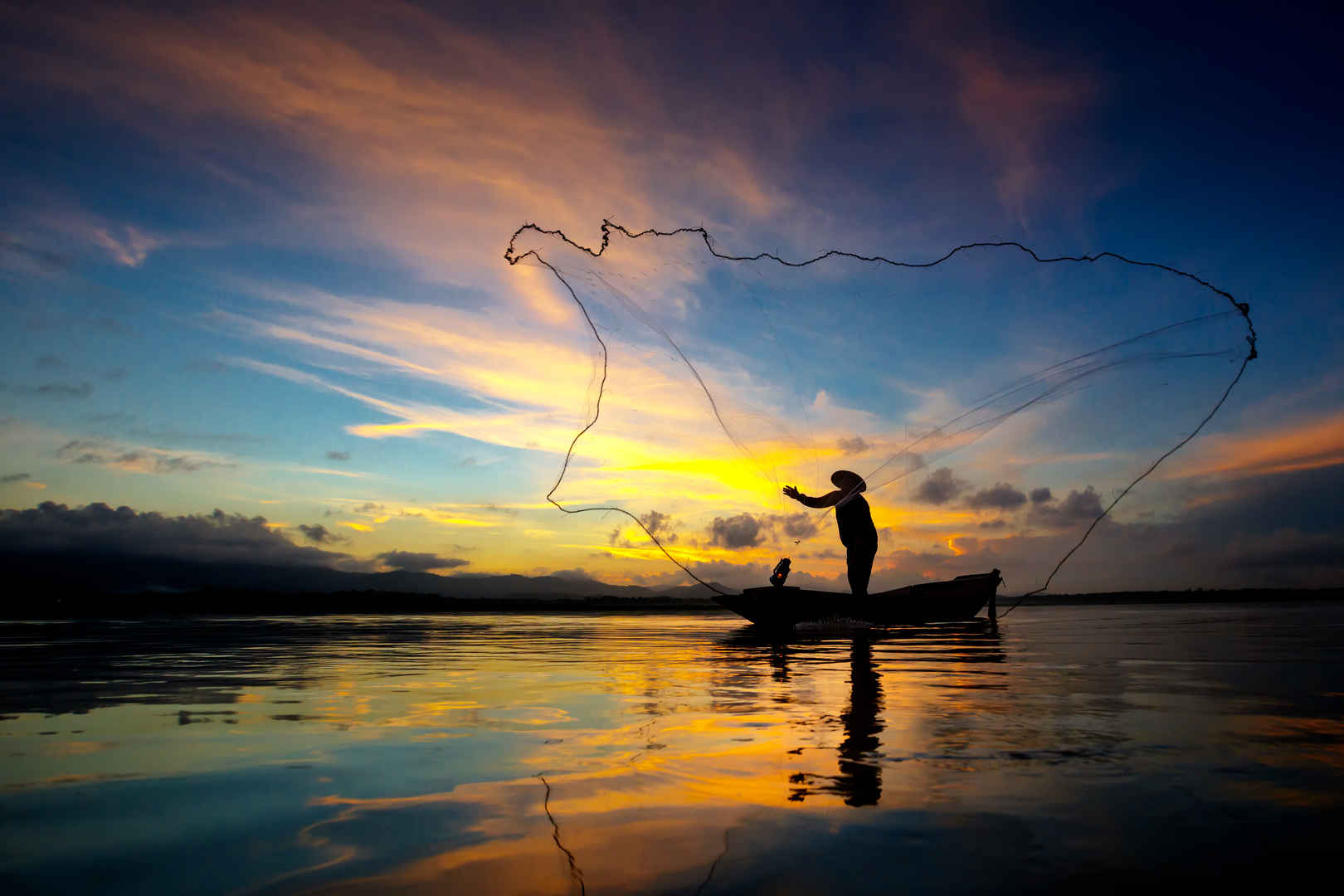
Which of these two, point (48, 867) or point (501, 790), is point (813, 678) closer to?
point (501, 790)

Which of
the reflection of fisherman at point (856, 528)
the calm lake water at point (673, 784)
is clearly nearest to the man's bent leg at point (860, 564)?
the reflection of fisherman at point (856, 528)

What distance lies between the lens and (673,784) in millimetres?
6082

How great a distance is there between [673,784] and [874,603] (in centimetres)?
2874

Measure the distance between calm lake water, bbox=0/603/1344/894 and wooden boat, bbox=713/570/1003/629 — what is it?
Result: 19.5 m

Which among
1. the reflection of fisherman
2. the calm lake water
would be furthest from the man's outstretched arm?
the calm lake water

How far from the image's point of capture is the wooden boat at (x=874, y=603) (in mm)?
32906

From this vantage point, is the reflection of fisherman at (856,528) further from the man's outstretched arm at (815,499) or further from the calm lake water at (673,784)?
the calm lake water at (673,784)

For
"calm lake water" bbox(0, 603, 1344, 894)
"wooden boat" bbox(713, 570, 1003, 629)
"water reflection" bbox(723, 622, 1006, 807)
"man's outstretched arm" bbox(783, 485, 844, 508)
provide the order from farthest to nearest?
"wooden boat" bbox(713, 570, 1003, 629) → "man's outstretched arm" bbox(783, 485, 844, 508) → "water reflection" bbox(723, 622, 1006, 807) → "calm lake water" bbox(0, 603, 1344, 894)

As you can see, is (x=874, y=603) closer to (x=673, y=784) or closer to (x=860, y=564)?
(x=860, y=564)

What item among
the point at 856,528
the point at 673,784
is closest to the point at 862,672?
the point at 673,784

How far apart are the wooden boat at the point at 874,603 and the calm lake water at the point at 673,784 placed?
19494 millimetres

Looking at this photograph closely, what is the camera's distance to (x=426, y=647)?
23.9m

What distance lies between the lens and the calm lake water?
423 centimetres

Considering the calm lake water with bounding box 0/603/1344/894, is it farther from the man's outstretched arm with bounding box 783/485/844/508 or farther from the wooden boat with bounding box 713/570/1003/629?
the wooden boat with bounding box 713/570/1003/629
